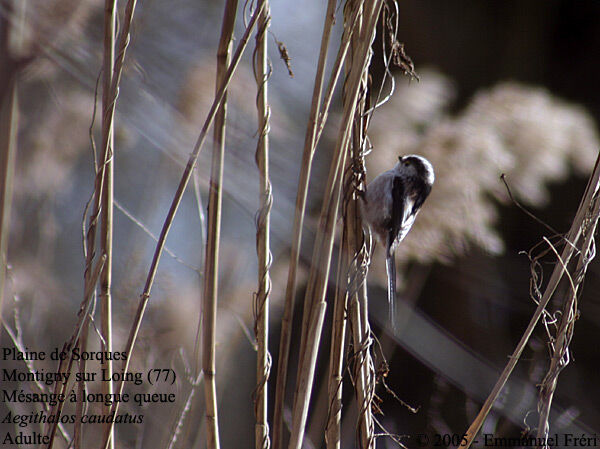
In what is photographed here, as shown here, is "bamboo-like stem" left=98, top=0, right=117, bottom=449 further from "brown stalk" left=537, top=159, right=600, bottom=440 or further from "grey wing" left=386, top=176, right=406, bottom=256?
Result: "grey wing" left=386, top=176, right=406, bottom=256

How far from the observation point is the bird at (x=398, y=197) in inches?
43.1

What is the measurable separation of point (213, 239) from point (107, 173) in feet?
0.40

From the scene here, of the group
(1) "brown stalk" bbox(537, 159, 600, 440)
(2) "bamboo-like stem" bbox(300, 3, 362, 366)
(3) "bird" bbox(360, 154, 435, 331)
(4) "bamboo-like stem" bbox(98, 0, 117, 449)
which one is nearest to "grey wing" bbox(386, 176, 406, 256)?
(3) "bird" bbox(360, 154, 435, 331)

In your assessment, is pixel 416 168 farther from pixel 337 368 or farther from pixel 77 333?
pixel 77 333

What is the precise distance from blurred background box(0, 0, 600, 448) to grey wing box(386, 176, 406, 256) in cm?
4

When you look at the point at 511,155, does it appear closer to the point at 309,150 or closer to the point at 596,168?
the point at 596,168

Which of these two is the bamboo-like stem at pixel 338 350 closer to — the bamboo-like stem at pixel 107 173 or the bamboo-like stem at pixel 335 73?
the bamboo-like stem at pixel 335 73

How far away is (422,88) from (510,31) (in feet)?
3.77

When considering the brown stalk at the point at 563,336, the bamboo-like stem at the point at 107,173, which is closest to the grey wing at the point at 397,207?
the brown stalk at the point at 563,336

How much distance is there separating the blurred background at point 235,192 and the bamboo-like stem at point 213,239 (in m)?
0.19

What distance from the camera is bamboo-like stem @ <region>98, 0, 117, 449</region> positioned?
0.50m

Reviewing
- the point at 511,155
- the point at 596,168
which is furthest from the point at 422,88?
the point at 596,168

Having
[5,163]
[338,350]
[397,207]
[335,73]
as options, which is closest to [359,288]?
[338,350]

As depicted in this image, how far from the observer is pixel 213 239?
518mm
